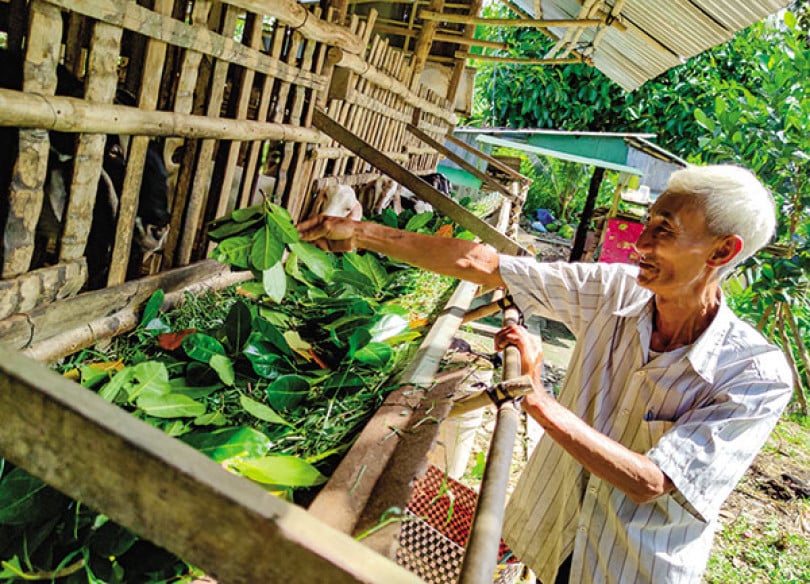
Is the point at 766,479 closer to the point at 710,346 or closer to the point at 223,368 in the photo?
the point at 710,346

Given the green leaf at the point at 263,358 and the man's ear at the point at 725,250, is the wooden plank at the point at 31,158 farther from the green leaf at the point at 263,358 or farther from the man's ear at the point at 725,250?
the man's ear at the point at 725,250

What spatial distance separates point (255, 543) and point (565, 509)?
1800mm

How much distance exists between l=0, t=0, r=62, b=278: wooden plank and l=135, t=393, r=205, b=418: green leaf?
57 centimetres

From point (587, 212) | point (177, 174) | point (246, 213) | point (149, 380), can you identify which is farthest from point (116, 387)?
point (587, 212)

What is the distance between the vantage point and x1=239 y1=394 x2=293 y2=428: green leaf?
1659mm

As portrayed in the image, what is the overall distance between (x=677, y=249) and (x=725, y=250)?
14 centimetres

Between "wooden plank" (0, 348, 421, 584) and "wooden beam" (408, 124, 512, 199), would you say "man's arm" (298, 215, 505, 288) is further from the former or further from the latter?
"wooden beam" (408, 124, 512, 199)

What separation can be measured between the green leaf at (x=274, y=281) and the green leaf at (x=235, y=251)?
98 millimetres

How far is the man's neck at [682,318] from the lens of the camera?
1.84 meters

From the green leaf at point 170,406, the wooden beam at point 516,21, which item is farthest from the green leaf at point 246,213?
the wooden beam at point 516,21

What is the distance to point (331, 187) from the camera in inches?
142

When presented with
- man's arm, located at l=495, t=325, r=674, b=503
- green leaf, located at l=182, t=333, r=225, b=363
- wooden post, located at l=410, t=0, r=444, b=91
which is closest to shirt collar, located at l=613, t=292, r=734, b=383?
man's arm, located at l=495, t=325, r=674, b=503

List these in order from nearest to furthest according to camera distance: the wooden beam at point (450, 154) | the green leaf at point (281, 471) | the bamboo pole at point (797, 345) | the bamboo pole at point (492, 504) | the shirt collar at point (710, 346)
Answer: the bamboo pole at point (492, 504) → the green leaf at point (281, 471) → the shirt collar at point (710, 346) → the wooden beam at point (450, 154) → the bamboo pole at point (797, 345)

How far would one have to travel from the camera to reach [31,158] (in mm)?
1584
